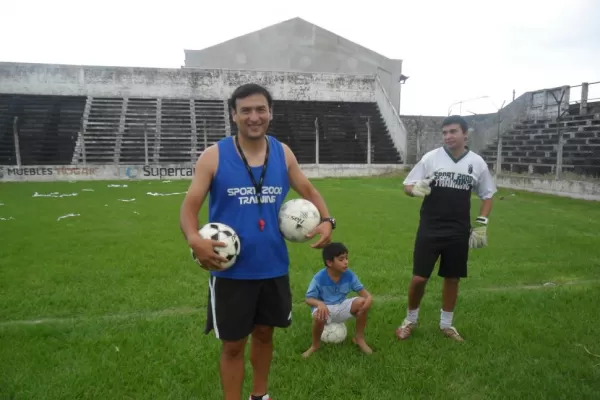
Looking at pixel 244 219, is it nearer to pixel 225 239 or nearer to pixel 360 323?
pixel 225 239

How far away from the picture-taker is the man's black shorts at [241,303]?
2627 mm

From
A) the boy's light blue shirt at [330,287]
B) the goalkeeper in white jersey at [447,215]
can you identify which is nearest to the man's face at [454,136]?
the goalkeeper in white jersey at [447,215]

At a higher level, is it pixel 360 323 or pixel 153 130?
pixel 153 130

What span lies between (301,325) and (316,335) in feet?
1.80

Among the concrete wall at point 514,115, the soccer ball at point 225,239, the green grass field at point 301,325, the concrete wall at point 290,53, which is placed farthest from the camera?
the concrete wall at point 290,53

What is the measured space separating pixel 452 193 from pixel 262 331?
221 cm

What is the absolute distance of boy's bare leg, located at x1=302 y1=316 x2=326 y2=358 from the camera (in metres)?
3.64

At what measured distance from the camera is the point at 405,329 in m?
4.08

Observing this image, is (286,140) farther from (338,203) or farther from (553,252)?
(553,252)

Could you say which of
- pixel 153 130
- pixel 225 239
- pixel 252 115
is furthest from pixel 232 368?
pixel 153 130

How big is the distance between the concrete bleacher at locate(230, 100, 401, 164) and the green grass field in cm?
1634

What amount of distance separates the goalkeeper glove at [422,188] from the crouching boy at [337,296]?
881mm

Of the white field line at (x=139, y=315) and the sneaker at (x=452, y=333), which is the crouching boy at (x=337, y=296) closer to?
the sneaker at (x=452, y=333)

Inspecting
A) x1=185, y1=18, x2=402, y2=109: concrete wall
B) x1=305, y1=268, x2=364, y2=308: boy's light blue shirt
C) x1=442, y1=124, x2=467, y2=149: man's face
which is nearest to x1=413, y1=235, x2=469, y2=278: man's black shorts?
x1=305, y1=268, x2=364, y2=308: boy's light blue shirt
